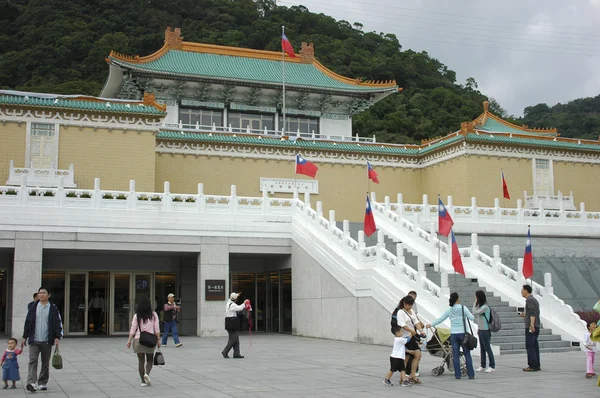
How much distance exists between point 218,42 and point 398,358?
5701 centimetres

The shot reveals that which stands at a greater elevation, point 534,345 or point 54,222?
point 54,222

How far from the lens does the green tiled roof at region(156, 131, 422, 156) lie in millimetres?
28312

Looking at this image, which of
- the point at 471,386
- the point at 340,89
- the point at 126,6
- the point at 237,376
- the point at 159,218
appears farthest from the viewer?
the point at 126,6

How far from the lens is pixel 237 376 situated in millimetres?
10969

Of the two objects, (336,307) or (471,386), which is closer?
(471,386)

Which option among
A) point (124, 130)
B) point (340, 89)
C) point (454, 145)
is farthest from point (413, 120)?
point (124, 130)

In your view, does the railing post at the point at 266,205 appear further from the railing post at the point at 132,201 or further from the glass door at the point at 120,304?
the glass door at the point at 120,304

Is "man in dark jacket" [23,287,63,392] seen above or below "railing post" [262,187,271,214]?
below

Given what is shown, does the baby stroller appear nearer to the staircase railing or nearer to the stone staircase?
the stone staircase

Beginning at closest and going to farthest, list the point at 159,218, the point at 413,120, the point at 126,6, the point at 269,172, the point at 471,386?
the point at 471,386, the point at 159,218, the point at 269,172, the point at 413,120, the point at 126,6

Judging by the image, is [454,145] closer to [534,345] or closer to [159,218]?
[159,218]

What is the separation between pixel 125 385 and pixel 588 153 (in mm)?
28260

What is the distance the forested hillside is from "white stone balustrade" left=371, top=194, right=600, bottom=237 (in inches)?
1082

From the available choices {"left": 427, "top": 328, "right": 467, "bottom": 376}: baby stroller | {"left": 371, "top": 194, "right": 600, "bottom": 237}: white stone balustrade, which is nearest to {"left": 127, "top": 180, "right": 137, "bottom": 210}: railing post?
{"left": 371, "top": 194, "right": 600, "bottom": 237}: white stone balustrade
